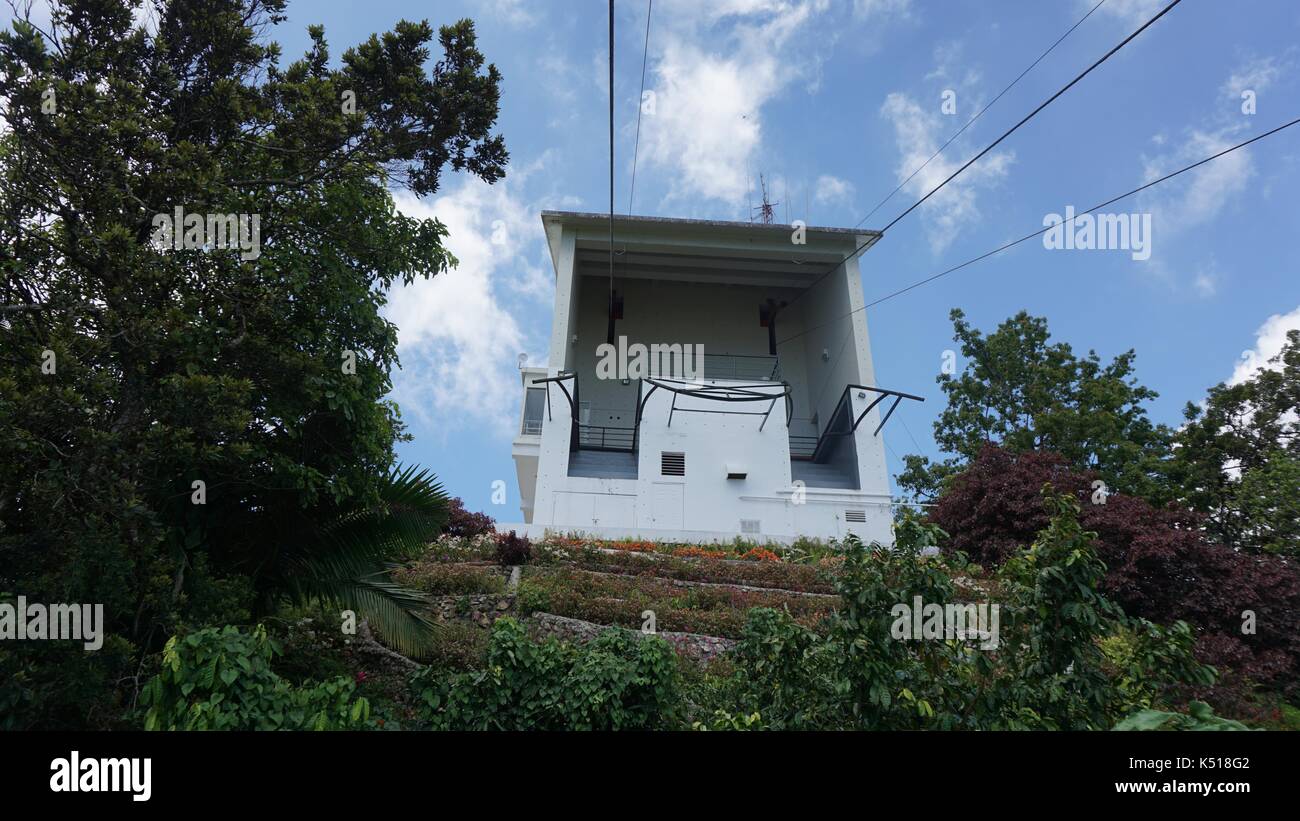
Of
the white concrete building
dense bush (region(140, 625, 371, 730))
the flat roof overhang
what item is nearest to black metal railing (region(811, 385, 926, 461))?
the white concrete building

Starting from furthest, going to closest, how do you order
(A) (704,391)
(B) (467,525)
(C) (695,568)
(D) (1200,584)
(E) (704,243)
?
(E) (704,243) → (A) (704,391) → (B) (467,525) → (C) (695,568) → (D) (1200,584)

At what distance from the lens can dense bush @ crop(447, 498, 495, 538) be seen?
687 inches

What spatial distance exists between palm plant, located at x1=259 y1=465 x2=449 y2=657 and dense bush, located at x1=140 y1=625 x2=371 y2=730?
3138 millimetres

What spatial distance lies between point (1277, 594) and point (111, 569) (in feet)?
50.3

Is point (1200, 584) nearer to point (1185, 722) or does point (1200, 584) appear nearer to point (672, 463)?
point (1185, 722)

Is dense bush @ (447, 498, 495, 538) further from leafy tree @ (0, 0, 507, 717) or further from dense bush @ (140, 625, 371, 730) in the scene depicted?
dense bush @ (140, 625, 371, 730)

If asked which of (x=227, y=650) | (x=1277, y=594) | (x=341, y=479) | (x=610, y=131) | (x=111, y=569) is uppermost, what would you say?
(x=610, y=131)

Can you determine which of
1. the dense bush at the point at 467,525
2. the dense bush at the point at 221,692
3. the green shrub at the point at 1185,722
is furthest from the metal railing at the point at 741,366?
the green shrub at the point at 1185,722

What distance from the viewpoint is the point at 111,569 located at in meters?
5.53

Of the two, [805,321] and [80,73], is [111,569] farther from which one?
[805,321]

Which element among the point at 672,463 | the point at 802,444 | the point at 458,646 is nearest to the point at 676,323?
the point at 802,444

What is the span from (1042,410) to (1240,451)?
5124mm

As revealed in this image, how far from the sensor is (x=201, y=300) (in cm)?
689

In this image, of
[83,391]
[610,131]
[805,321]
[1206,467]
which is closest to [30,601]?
[83,391]
